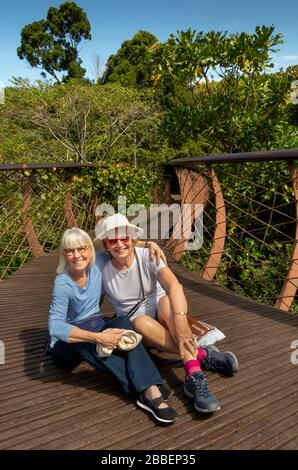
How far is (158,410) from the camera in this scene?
1.82 m

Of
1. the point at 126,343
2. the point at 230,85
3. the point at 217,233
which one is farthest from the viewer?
the point at 230,85

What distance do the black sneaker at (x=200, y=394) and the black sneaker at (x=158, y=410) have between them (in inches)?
4.7

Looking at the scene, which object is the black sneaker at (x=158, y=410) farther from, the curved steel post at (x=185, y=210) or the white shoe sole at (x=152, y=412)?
the curved steel post at (x=185, y=210)

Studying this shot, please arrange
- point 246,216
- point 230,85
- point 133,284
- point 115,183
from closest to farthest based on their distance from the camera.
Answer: point 133,284, point 246,216, point 115,183, point 230,85

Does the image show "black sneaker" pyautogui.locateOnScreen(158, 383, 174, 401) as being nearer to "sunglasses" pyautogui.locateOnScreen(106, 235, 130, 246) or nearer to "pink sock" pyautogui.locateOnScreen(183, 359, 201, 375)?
"pink sock" pyautogui.locateOnScreen(183, 359, 201, 375)

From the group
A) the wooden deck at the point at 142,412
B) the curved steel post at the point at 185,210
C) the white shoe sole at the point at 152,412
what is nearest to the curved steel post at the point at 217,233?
the curved steel post at the point at 185,210

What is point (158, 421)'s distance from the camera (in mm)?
1832

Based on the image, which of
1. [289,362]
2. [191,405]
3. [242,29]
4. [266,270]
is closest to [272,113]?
[242,29]

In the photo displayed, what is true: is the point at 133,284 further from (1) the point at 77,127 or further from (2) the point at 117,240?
(1) the point at 77,127

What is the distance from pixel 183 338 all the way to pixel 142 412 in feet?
1.18

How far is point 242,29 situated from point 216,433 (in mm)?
5901

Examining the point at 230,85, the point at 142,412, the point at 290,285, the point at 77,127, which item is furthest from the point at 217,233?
the point at 77,127
